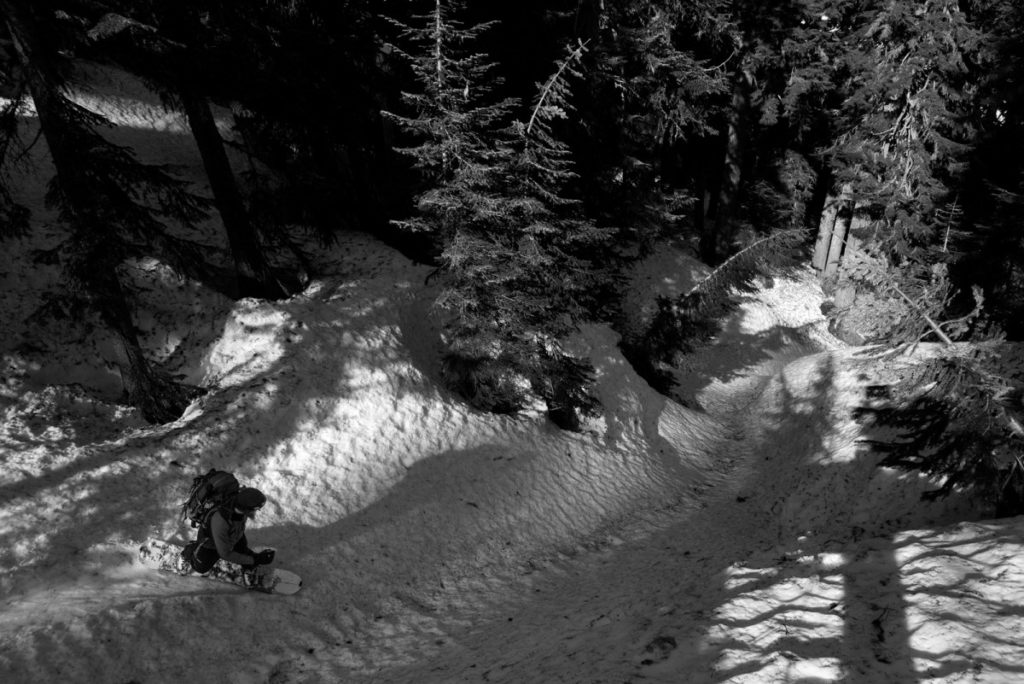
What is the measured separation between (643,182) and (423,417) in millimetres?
11687

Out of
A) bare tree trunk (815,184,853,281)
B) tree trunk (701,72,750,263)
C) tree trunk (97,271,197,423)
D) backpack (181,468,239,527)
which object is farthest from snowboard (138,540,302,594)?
bare tree trunk (815,184,853,281)

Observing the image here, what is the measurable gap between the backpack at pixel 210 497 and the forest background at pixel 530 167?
9.90ft

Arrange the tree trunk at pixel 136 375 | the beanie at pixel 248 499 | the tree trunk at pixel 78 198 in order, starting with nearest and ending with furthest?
the beanie at pixel 248 499, the tree trunk at pixel 78 198, the tree trunk at pixel 136 375

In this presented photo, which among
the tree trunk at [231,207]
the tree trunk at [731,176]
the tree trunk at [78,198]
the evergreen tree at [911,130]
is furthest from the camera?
the tree trunk at [731,176]

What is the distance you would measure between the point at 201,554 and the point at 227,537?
0.46m

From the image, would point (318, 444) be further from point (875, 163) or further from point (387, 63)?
point (875, 163)

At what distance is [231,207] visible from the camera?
34.7ft

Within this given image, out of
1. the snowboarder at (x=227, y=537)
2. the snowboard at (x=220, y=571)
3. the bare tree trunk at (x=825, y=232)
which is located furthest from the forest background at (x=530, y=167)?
the snowboarder at (x=227, y=537)

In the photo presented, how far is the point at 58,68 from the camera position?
321 inches

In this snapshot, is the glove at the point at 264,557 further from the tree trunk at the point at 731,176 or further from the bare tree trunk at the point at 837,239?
the bare tree trunk at the point at 837,239

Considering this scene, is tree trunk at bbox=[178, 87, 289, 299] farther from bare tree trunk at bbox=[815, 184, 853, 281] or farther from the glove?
bare tree trunk at bbox=[815, 184, 853, 281]

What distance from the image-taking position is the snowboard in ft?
22.7

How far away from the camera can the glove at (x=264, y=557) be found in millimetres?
7051

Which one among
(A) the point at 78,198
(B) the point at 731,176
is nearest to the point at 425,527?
(A) the point at 78,198
